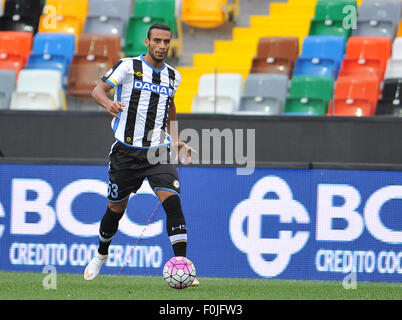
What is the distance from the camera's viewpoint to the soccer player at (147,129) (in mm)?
7039

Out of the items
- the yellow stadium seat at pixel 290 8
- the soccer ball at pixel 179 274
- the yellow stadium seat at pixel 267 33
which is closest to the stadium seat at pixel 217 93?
the yellow stadium seat at pixel 267 33

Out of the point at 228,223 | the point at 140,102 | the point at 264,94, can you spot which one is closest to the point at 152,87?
the point at 140,102

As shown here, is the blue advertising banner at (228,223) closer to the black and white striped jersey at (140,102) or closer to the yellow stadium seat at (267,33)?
the black and white striped jersey at (140,102)

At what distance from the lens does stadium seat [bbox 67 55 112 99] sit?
11695 mm

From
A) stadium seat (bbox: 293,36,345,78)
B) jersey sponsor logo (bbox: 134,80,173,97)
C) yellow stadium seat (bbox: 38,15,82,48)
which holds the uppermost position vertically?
yellow stadium seat (bbox: 38,15,82,48)

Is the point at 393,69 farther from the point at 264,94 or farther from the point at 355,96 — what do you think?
the point at 264,94

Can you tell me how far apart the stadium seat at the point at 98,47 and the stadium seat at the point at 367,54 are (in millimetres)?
3474

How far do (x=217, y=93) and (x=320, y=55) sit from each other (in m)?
2.21

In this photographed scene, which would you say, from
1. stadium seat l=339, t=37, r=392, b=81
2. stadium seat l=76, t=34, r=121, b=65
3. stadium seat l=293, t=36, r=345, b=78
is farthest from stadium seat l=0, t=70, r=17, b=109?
stadium seat l=339, t=37, r=392, b=81

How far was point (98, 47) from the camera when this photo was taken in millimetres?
13102

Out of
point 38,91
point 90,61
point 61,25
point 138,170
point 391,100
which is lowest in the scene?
point 138,170

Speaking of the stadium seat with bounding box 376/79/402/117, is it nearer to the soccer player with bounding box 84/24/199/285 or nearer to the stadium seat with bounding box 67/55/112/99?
the stadium seat with bounding box 67/55/112/99

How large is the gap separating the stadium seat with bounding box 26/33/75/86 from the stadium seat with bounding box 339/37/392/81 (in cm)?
425
